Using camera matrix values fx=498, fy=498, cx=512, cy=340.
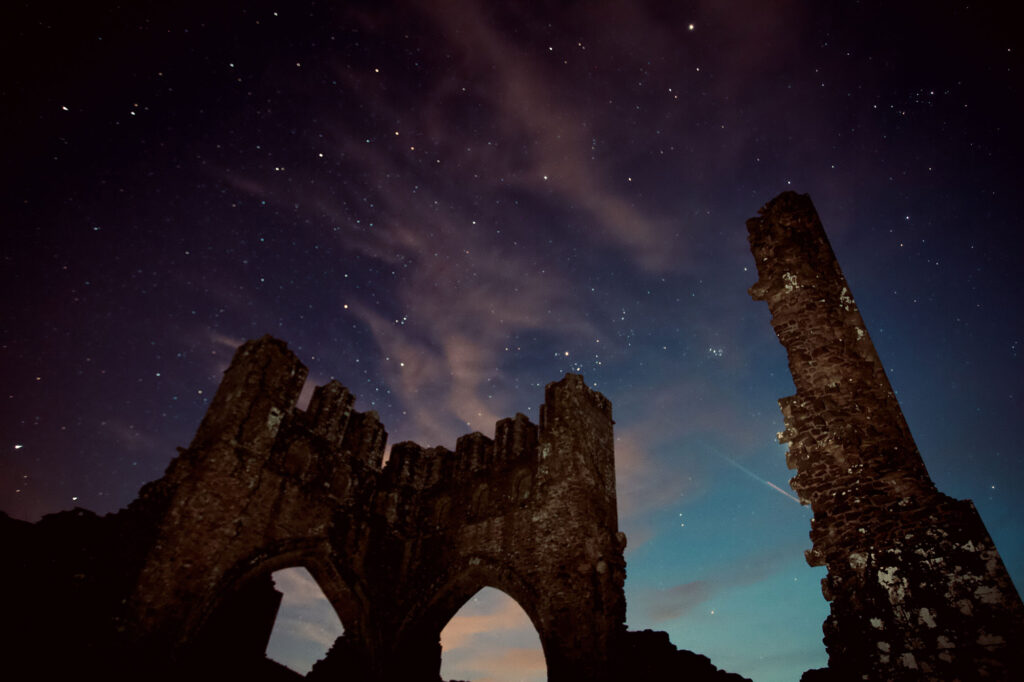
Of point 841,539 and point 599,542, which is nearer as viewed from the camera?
point 841,539

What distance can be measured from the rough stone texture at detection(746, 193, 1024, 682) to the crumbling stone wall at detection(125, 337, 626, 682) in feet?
19.1

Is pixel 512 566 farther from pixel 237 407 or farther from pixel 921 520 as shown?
pixel 921 520

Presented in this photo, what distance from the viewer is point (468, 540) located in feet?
45.2

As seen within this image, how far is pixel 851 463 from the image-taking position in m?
6.29

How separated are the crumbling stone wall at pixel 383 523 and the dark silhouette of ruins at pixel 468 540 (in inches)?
2.0

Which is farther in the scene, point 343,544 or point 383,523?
point 383,523

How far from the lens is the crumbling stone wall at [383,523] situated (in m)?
10.6

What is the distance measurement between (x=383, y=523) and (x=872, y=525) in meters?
12.5

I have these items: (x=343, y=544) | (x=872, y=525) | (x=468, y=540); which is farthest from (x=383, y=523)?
(x=872, y=525)

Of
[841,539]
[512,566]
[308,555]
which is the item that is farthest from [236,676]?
[841,539]

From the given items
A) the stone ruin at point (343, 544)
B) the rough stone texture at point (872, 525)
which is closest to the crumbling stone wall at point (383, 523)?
the stone ruin at point (343, 544)

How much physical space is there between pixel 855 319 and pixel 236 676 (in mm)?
17011

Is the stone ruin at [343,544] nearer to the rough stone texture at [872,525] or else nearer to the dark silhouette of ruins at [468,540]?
the dark silhouette of ruins at [468,540]

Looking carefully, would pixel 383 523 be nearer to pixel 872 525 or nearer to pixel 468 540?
pixel 468 540
